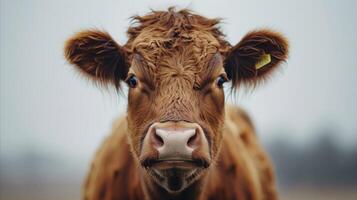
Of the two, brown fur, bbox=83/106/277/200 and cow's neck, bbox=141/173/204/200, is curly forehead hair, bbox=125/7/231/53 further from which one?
cow's neck, bbox=141/173/204/200

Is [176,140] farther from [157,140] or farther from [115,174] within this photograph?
[115,174]

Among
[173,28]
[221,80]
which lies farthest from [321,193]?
[173,28]

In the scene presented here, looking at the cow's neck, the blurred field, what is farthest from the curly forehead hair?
the blurred field

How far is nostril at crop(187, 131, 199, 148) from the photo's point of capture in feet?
13.6

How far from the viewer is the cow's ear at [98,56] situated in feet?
17.1

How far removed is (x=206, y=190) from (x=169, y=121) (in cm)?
132

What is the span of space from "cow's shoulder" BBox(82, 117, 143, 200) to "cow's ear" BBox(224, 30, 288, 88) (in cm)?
119

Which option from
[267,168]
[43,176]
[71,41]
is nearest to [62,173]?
[43,176]

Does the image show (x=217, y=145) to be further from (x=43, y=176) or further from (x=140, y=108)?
(x=43, y=176)

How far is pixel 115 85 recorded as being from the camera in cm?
536

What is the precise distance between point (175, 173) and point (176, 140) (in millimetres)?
434

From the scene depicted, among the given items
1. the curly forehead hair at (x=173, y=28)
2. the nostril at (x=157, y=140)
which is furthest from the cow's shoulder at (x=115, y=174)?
the nostril at (x=157, y=140)

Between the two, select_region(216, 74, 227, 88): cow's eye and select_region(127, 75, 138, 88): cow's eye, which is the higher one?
select_region(127, 75, 138, 88): cow's eye

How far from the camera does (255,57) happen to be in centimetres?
539
